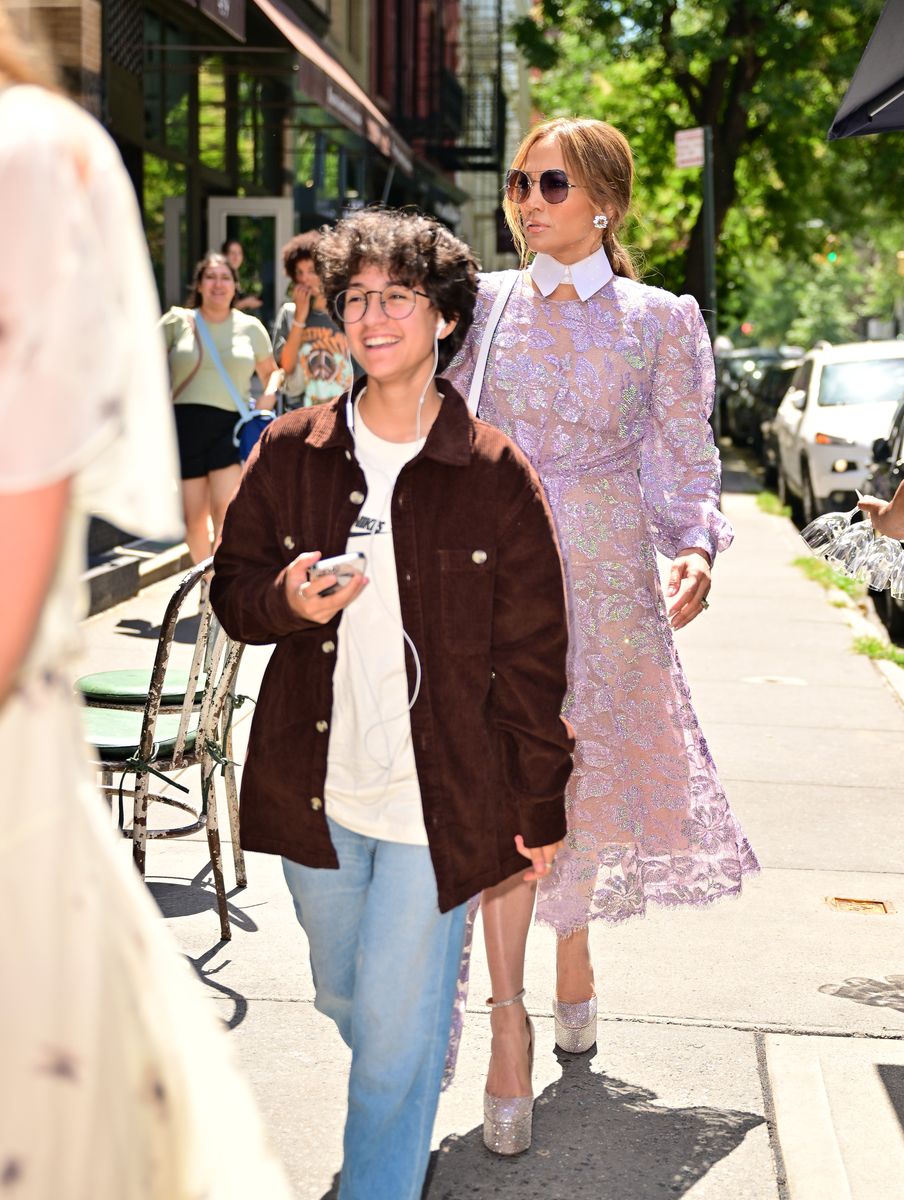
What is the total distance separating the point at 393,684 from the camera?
308 cm

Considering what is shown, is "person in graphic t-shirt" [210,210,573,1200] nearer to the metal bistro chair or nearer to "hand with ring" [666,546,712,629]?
"hand with ring" [666,546,712,629]

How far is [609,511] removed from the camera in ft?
Result: 13.3

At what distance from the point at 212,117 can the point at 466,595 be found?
17.6 m

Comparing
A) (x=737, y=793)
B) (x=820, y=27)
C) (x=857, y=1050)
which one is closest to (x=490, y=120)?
(x=820, y=27)

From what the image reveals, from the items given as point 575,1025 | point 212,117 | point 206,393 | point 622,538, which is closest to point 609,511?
point 622,538

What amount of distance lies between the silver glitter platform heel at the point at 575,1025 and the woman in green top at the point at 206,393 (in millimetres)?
6432

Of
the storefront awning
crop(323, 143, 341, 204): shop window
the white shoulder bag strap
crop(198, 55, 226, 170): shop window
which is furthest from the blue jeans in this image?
crop(323, 143, 341, 204): shop window

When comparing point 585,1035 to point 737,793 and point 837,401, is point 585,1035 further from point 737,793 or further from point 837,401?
point 837,401

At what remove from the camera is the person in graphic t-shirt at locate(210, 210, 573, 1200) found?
3.06 meters

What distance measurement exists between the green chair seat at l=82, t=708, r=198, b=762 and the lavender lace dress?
1288 mm

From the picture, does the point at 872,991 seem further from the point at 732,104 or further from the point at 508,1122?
the point at 732,104

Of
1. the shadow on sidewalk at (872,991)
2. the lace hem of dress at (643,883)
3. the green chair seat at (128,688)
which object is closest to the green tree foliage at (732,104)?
the green chair seat at (128,688)

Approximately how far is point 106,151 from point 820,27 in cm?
2548

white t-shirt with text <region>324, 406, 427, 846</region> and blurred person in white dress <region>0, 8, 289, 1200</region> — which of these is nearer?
blurred person in white dress <region>0, 8, 289, 1200</region>
